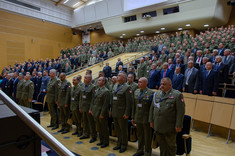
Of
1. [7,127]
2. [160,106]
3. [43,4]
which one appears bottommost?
[160,106]

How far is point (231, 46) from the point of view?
643 centimetres

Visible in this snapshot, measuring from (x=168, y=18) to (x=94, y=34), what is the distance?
34.5ft

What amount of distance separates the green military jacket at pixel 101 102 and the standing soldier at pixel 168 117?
1.23 m

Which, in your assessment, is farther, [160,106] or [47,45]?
[47,45]

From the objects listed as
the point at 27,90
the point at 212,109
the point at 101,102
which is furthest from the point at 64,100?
the point at 212,109

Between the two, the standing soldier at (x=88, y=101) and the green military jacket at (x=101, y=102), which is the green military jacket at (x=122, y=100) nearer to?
the green military jacket at (x=101, y=102)

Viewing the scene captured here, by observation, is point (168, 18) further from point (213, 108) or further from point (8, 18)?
point (8, 18)

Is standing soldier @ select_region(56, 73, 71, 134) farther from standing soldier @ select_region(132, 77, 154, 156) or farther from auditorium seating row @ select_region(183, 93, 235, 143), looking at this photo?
auditorium seating row @ select_region(183, 93, 235, 143)

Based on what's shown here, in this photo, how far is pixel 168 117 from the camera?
100 inches

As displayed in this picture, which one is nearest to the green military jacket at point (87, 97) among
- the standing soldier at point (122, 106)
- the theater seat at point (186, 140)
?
the standing soldier at point (122, 106)

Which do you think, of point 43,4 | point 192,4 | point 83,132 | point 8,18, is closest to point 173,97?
point 83,132

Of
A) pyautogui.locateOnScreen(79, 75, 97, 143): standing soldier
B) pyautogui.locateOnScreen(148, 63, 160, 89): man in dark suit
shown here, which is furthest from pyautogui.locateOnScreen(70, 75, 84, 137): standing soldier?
pyautogui.locateOnScreen(148, 63, 160, 89): man in dark suit

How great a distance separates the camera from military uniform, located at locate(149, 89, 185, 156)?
2514 millimetres

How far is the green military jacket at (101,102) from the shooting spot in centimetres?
359
